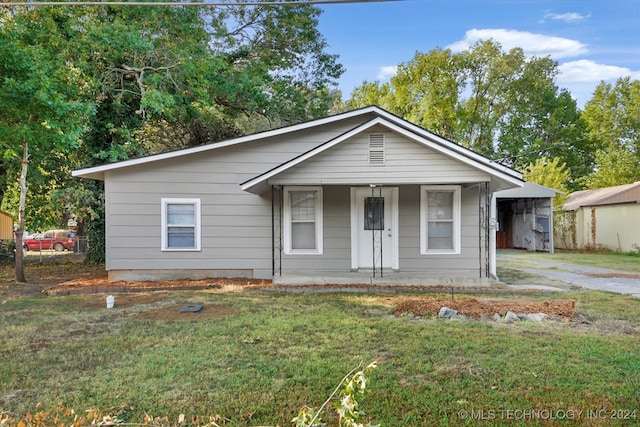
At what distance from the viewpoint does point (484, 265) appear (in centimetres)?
942

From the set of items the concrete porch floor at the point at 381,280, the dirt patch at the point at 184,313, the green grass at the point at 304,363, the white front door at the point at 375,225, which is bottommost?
the green grass at the point at 304,363

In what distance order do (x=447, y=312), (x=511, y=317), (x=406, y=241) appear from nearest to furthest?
1. (x=511, y=317)
2. (x=447, y=312)
3. (x=406, y=241)

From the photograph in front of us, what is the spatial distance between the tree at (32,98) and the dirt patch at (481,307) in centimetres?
830

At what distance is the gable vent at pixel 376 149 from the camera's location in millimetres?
8586

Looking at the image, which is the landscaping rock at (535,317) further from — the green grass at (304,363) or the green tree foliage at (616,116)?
the green tree foliage at (616,116)

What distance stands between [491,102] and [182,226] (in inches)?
1146

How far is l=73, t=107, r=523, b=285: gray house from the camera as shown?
944 centimetres

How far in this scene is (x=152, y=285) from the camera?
352 inches

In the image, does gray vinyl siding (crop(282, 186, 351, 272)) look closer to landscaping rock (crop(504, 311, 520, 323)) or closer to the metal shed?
landscaping rock (crop(504, 311, 520, 323))

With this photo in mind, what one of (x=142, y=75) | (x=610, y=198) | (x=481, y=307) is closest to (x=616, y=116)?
(x=610, y=198)

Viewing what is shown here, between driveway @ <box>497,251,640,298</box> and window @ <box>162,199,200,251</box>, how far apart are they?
714cm

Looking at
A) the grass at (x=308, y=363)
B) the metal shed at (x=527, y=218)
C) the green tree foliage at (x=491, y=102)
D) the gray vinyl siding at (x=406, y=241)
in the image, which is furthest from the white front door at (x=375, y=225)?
the green tree foliage at (x=491, y=102)

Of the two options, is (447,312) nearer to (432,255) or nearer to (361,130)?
(432,255)

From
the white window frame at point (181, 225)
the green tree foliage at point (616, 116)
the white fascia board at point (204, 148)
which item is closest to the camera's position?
the white fascia board at point (204, 148)
